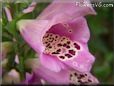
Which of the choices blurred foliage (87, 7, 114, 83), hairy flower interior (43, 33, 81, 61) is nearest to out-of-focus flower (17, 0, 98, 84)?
hairy flower interior (43, 33, 81, 61)

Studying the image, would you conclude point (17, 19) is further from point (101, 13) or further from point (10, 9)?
point (101, 13)

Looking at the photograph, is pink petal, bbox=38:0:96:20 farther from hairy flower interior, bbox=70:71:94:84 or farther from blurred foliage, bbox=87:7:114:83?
blurred foliage, bbox=87:7:114:83

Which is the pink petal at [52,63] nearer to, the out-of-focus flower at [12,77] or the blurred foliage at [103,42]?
the out-of-focus flower at [12,77]

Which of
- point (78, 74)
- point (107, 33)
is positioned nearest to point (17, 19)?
point (78, 74)

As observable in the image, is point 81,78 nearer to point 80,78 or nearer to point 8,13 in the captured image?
point 80,78

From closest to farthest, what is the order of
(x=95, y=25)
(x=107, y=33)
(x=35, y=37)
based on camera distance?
(x=35, y=37) < (x=95, y=25) < (x=107, y=33)

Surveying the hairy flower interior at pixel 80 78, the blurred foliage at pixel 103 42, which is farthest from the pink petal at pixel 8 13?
the blurred foliage at pixel 103 42

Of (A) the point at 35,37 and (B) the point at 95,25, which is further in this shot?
(B) the point at 95,25

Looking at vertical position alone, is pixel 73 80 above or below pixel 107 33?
above

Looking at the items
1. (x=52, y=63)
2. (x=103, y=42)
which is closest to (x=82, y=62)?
(x=52, y=63)
